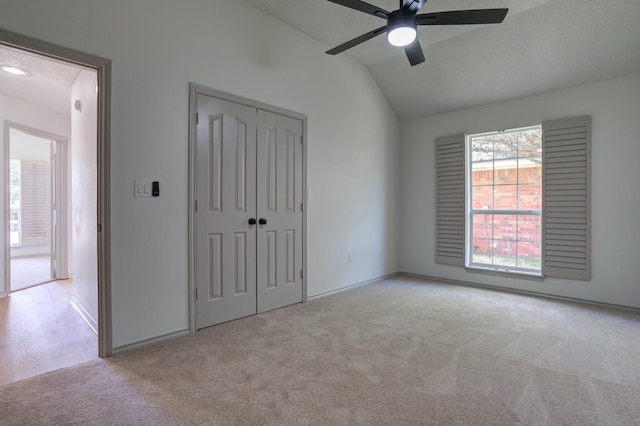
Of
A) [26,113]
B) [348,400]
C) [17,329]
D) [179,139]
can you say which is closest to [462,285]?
[348,400]

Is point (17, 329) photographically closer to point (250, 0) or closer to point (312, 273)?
point (312, 273)

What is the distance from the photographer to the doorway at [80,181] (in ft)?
7.70

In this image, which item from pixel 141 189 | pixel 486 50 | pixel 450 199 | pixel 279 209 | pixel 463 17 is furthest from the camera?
pixel 450 199

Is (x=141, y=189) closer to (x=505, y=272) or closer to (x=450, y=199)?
(x=450, y=199)

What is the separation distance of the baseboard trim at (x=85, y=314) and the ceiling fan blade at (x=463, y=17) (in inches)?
144

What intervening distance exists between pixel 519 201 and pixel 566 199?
519mm

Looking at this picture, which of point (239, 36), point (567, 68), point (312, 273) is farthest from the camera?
point (312, 273)

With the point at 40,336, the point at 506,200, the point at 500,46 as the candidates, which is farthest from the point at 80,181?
the point at 506,200

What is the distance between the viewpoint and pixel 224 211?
10.1 ft

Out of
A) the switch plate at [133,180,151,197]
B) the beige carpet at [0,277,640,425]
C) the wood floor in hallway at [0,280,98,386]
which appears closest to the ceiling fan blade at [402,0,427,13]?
the switch plate at [133,180,151,197]

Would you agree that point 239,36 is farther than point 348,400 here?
Yes

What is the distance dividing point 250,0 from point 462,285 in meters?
4.30

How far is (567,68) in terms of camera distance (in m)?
3.68

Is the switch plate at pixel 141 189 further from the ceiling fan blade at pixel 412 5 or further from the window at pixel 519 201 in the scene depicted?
the window at pixel 519 201
